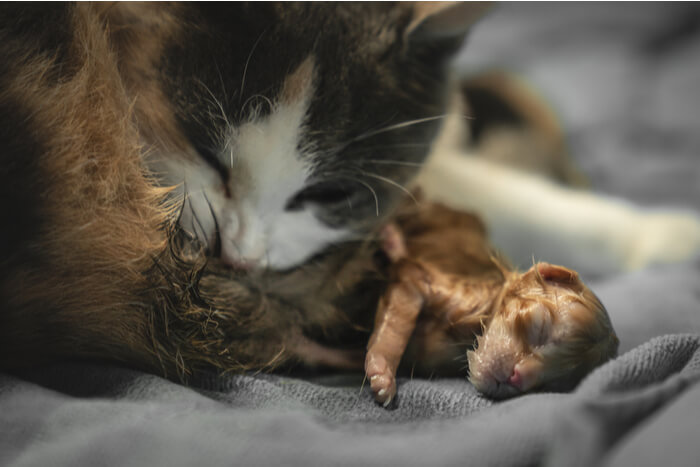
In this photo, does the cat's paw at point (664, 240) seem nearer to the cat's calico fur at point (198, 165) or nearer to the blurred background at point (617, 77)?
the blurred background at point (617, 77)

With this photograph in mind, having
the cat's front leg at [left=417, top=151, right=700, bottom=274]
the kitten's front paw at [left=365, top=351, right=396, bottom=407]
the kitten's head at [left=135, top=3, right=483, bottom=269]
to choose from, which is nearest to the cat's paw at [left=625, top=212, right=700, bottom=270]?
the cat's front leg at [left=417, top=151, right=700, bottom=274]

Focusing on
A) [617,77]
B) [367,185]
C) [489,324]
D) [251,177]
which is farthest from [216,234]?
[617,77]

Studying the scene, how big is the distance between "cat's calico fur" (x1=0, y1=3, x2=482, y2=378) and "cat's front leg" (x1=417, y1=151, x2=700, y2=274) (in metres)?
0.38

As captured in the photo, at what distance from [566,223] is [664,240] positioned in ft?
0.63

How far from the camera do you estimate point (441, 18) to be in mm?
779

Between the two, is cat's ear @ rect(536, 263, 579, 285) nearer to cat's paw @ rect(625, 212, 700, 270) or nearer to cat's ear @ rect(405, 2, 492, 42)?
cat's ear @ rect(405, 2, 492, 42)

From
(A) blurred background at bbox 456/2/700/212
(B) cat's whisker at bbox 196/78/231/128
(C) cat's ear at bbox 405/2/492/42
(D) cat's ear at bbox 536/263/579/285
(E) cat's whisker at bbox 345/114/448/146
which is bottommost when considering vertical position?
(A) blurred background at bbox 456/2/700/212

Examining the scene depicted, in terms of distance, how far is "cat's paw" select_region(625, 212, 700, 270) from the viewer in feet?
3.73

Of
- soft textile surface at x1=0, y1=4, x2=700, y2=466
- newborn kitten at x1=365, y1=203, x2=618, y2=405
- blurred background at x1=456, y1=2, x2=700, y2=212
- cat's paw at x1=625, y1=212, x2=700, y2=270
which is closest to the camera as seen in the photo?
soft textile surface at x1=0, y1=4, x2=700, y2=466

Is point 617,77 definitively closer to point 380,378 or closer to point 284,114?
point 284,114

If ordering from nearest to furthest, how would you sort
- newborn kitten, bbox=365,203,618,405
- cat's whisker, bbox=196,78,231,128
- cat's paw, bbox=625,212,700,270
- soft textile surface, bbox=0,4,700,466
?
1. soft textile surface, bbox=0,4,700,466
2. newborn kitten, bbox=365,203,618,405
3. cat's whisker, bbox=196,78,231,128
4. cat's paw, bbox=625,212,700,270

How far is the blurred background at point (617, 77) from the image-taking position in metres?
1.48

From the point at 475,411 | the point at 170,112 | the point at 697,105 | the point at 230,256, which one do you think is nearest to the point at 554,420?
the point at 475,411

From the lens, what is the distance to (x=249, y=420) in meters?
0.46
